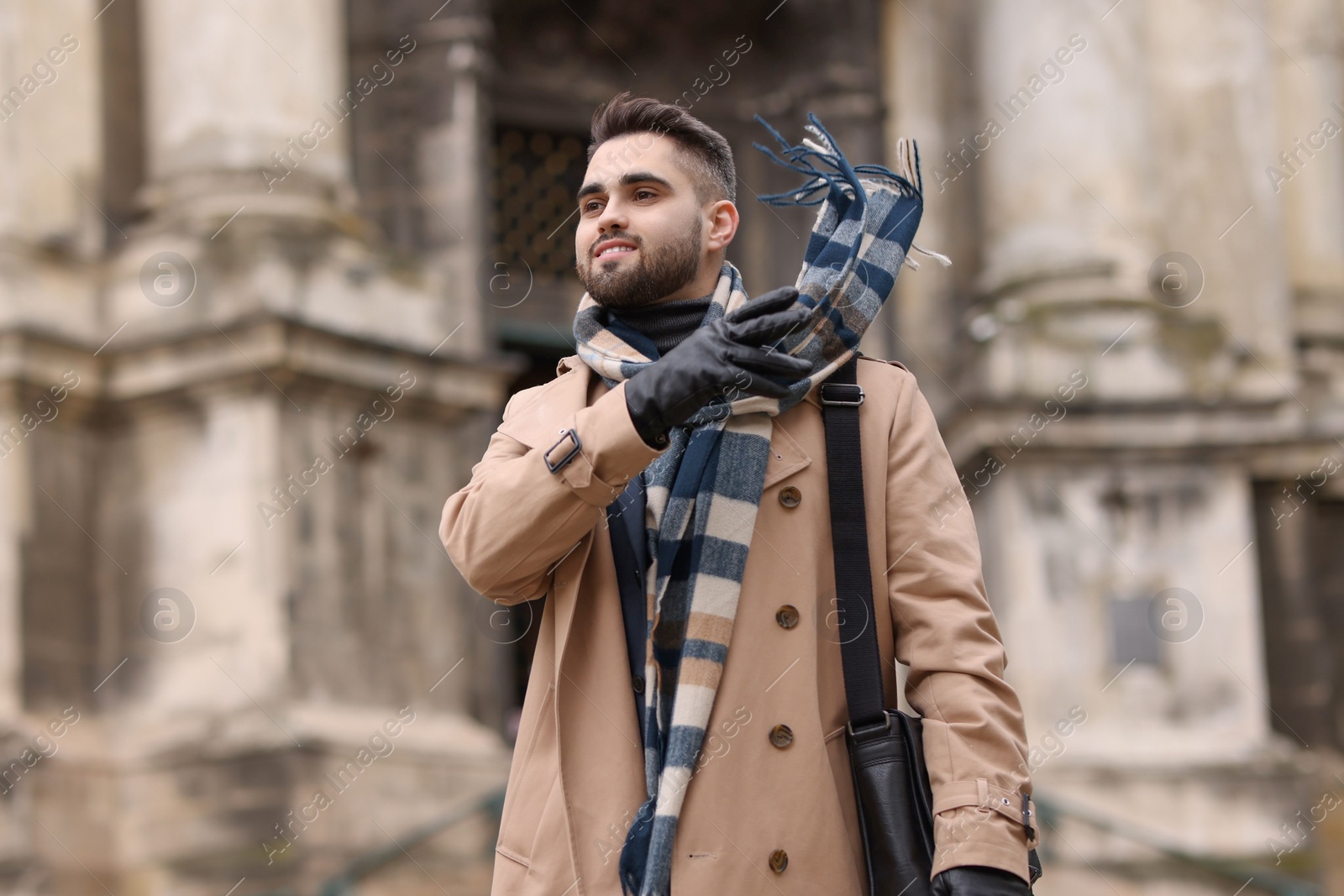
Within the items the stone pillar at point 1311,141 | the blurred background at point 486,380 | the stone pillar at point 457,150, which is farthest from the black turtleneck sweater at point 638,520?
the stone pillar at point 1311,141

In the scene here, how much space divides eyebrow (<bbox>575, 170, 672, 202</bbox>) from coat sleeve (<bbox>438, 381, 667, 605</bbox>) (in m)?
0.47

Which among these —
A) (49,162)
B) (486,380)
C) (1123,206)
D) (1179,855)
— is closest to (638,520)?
(1179,855)

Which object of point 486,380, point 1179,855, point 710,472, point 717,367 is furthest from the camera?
point 486,380

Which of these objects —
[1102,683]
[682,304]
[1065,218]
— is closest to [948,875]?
[682,304]

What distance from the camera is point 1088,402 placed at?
11.1 meters

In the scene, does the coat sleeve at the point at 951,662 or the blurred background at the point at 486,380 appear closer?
the coat sleeve at the point at 951,662

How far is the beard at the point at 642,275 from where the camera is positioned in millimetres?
3387

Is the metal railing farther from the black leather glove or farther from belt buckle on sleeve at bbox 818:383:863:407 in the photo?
the black leather glove

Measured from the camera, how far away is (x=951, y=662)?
3.18 meters

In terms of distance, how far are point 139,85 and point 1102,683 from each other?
244 inches

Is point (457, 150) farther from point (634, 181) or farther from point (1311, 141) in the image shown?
point (634, 181)

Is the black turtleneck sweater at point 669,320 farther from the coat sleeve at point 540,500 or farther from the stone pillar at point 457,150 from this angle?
the stone pillar at point 457,150

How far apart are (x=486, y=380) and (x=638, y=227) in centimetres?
722

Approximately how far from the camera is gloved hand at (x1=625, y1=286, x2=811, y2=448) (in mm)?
2959
